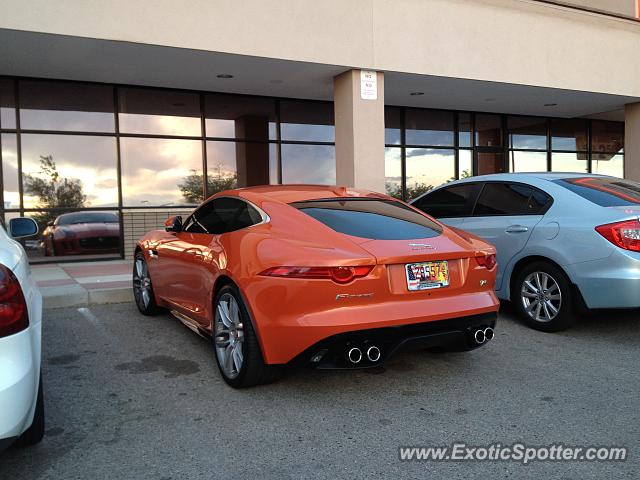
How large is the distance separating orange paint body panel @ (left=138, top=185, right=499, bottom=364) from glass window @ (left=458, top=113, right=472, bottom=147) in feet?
37.6

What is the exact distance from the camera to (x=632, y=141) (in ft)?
45.9

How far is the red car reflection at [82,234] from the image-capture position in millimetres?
10609

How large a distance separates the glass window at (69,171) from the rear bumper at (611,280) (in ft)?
29.8

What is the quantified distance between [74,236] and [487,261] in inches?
359

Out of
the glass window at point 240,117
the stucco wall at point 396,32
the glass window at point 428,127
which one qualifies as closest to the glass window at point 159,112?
the glass window at point 240,117

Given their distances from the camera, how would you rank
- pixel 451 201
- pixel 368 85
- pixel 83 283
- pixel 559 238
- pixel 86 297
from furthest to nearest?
pixel 368 85 < pixel 83 283 < pixel 86 297 < pixel 451 201 < pixel 559 238

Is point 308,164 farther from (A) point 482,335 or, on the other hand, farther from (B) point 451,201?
(A) point 482,335

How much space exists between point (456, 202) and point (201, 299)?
3499 millimetres

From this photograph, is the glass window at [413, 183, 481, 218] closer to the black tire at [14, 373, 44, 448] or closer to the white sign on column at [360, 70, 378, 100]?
the white sign on column at [360, 70, 378, 100]

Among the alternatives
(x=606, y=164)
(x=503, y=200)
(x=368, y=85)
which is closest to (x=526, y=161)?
(x=606, y=164)

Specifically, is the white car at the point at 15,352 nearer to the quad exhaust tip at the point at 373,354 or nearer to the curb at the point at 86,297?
the quad exhaust tip at the point at 373,354

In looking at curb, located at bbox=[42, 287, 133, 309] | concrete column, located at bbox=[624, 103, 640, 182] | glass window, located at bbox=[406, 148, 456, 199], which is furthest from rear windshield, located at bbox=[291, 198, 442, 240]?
concrete column, located at bbox=[624, 103, 640, 182]

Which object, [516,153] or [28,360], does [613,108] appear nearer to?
[516,153]
